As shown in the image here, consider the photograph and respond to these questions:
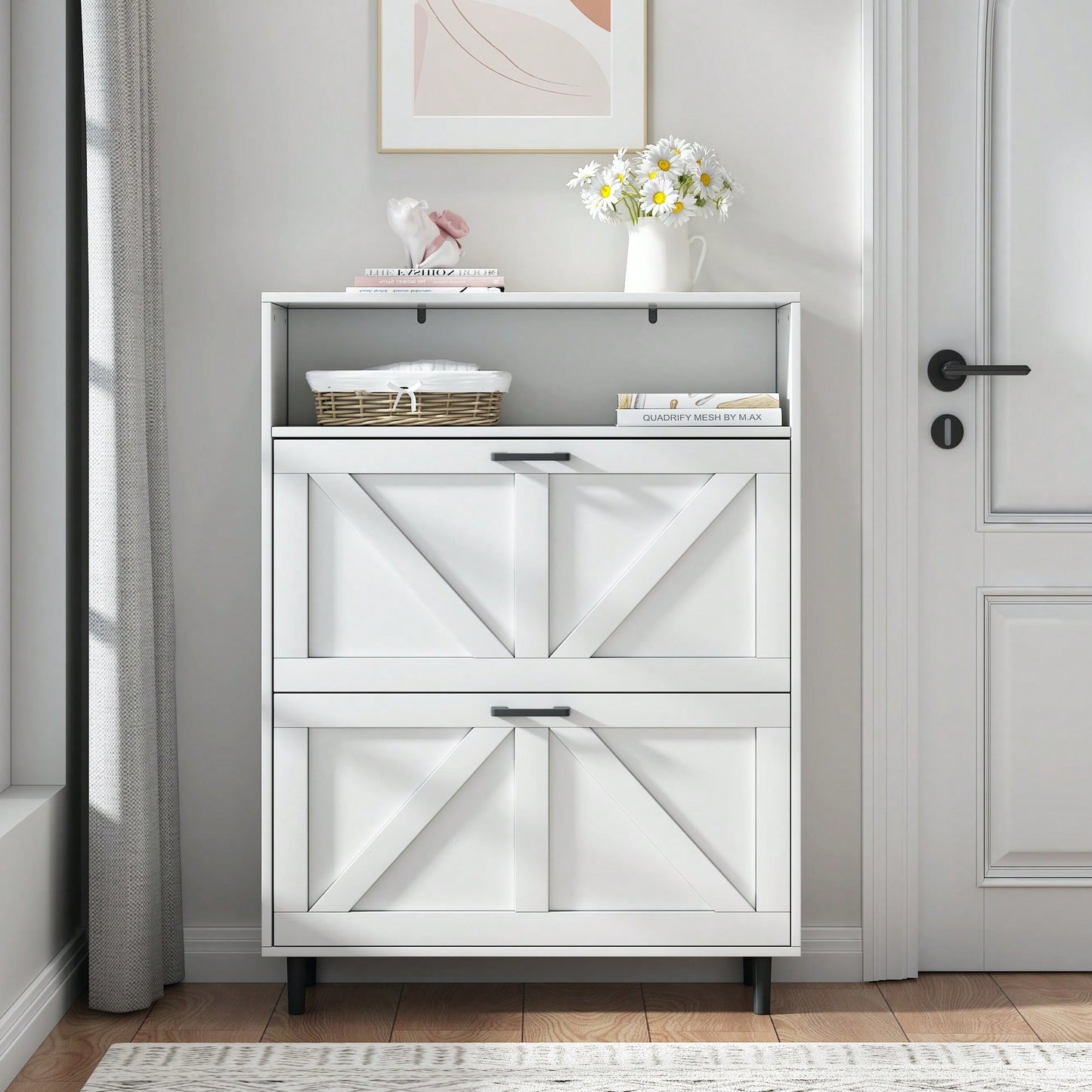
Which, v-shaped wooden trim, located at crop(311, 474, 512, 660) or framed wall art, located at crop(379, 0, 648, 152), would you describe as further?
framed wall art, located at crop(379, 0, 648, 152)

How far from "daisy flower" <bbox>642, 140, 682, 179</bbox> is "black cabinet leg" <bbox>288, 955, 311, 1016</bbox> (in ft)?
5.36

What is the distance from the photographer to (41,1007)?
1902mm

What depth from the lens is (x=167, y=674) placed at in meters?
2.09

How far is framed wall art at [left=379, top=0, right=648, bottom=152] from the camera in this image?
2127 millimetres

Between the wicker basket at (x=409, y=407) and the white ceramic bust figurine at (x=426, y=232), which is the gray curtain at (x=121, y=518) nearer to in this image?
the wicker basket at (x=409, y=407)

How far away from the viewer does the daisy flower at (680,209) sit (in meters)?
1.99

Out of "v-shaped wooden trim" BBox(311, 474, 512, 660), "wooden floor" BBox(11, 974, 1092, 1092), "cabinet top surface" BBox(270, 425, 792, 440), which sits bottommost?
"wooden floor" BBox(11, 974, 1092, 1092)

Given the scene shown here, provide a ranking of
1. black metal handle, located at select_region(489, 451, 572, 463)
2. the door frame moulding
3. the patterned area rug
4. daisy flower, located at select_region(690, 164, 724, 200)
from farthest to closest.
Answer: the door frame moulding → daisy flower, located at select_region(690, 164, 724, 200) → black metal handle, located at select_region(489, 451, 572, 463) → the patterned area rug

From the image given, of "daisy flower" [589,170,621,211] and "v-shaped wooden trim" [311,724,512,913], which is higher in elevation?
"daisy flower" [589,170,621,211]

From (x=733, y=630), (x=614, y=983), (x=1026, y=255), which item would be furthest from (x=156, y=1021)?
(x=1026, y=255)

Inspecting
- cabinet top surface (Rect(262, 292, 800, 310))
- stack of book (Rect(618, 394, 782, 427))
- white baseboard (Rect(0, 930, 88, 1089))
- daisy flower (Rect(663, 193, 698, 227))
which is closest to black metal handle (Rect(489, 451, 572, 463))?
stack of book (Rect(618, 394, 782, 427))

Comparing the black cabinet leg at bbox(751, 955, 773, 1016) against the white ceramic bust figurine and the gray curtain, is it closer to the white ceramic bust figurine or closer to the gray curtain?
the gray curtain

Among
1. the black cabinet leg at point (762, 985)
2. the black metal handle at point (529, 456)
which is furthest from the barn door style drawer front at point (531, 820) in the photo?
the black metal handle at point (529, 456)

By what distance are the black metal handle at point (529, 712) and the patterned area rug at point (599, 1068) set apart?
601 mm
